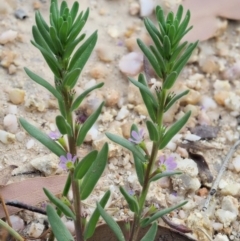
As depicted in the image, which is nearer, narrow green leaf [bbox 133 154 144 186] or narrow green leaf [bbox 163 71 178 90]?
narrow green leaf [bbox 163 71 178 90]

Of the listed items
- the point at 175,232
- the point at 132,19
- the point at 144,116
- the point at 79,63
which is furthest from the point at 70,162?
the point at 132,19

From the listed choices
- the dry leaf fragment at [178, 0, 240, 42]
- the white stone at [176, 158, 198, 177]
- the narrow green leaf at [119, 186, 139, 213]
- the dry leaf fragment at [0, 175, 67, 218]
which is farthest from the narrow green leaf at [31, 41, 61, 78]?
the dry leaf fragment at [178, 0, 240, 42]

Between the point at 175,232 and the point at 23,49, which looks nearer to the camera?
the point at 175,232

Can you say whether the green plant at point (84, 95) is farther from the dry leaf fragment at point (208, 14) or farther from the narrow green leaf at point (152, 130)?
the dry leaf fragment at point (208, 14)

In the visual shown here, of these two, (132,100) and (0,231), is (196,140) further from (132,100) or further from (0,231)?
(0,231)

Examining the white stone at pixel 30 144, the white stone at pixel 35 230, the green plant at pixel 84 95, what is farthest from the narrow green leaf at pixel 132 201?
the white stone at pixel 30 144

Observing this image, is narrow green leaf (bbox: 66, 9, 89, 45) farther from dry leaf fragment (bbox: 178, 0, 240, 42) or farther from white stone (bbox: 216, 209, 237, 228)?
dry leaf fragment (bbox: 178, 0, 240, 42)
